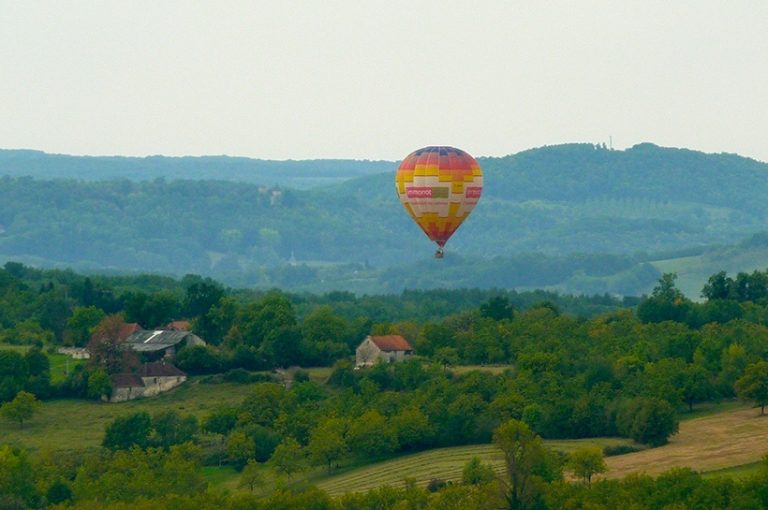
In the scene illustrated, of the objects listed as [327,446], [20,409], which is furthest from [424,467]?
[20,409]

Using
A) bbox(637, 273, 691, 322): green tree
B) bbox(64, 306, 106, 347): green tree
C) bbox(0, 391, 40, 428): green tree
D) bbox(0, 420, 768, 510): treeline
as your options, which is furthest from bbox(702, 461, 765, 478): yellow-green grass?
bbox(64, 306, 106, 347): green tree

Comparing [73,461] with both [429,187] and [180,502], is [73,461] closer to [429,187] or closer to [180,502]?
[180,502]

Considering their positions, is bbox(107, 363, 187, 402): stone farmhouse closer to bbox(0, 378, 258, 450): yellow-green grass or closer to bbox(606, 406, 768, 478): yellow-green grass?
bbox(0, 378, 258, 450): yellow-green grass

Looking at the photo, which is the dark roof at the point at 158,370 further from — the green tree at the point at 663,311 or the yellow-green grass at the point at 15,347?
the green tree at the point at 663,311

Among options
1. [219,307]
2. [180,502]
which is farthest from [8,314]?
[180,502]

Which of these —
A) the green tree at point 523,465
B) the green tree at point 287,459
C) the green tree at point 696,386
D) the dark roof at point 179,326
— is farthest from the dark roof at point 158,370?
the green tree at point 523,465
